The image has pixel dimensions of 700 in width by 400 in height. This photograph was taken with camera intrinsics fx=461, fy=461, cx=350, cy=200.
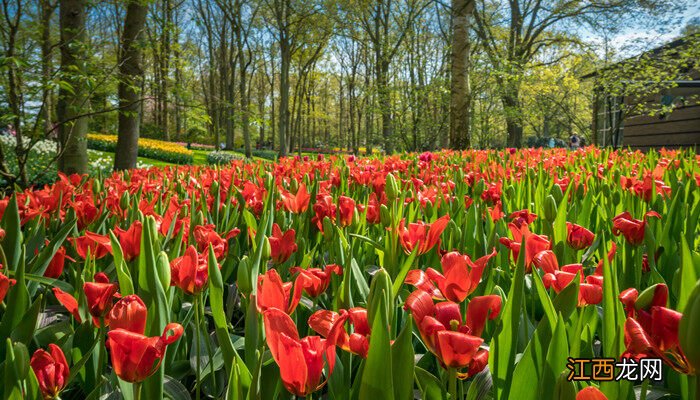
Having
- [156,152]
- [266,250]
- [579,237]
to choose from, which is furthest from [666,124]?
[156,152]

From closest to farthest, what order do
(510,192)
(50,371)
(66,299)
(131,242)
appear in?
(50,371), (66,299), (131,242), (510,192)

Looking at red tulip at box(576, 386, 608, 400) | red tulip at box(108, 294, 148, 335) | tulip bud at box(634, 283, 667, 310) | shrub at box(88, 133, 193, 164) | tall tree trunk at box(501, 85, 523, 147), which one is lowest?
red tulip at box(576, 386, 608, 400)

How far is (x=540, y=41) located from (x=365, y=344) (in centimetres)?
2213

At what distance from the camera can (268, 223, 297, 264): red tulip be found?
1.03 meters

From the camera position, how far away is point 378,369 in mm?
481

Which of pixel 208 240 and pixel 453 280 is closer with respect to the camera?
pixel 453 280

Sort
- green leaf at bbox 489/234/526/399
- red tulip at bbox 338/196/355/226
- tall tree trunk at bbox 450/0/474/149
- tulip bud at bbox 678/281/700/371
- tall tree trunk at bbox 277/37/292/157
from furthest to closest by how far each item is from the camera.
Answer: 1. tall tree trunk at bbox 277/37/292/157
2. tall tree trunk at bbox 450/0/474/149
3. red tulip at bbox 338/196/355/226
4. green leaf at bbox 489/234/526/399
5. tulip bud at bbox 678/281/700/371

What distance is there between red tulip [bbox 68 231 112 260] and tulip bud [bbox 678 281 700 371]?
3.18ft

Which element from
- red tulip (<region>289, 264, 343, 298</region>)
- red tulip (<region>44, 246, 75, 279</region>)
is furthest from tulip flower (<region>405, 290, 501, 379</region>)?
red tulip (<region>44, 246, 75, 279</region>)

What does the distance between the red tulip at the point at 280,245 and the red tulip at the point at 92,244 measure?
336mm

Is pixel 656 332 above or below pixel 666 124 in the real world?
below

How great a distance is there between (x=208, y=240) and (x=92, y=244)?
1.02ft

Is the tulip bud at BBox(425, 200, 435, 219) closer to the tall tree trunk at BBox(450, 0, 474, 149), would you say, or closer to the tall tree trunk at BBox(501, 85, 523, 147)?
the tall tree trunk at BBox(450, 0, 474, 149)

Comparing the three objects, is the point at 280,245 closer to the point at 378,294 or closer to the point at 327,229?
the point at 327,229
